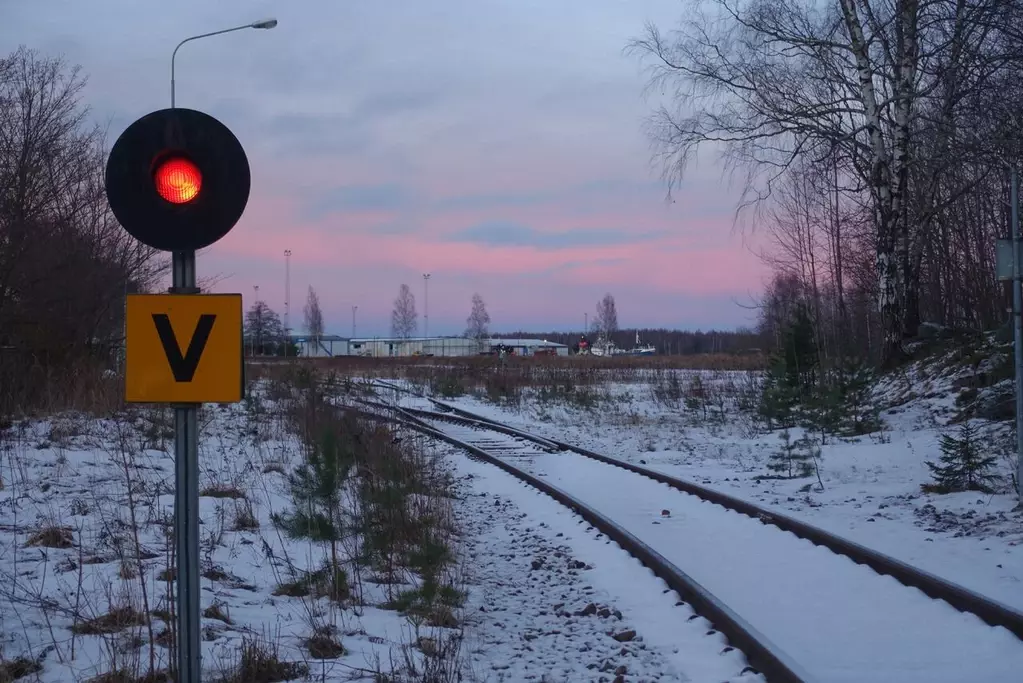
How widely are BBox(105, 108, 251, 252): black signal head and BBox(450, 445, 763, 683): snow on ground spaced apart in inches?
127

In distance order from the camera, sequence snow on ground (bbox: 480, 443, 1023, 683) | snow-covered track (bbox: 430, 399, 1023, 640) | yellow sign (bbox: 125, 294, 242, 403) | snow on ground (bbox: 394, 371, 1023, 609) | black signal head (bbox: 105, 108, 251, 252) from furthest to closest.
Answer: snow on ground (bbox: 394, 371, 1023, 609)
snow-covered track (bbox: 430, 399, 1023, 640)
snow on ground (bbox: 480, 443, 1023, 683)
black signal head (bbox: 105, 108, 251, 252)
yellow sign (bbox: 125, 294, 242, 403)

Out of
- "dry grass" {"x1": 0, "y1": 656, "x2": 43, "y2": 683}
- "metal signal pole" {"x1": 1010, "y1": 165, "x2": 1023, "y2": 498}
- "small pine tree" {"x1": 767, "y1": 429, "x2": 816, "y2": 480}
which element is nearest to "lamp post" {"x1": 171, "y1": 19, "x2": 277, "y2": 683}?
"dry grass" {"x1": 0, "y1": 656, "x2": 43, "y2": 683}

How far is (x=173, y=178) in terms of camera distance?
389 cm

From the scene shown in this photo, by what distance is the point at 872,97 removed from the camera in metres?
20.4

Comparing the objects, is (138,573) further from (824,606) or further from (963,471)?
(963,471)

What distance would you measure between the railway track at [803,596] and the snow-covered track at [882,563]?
11 mm

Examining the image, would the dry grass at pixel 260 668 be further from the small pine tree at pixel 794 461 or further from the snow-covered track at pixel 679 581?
the small pine tree at pixel 794 461

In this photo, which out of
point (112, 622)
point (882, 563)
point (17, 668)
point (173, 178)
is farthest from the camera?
point (882, 563)

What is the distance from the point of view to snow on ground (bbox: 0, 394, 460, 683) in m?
5.43

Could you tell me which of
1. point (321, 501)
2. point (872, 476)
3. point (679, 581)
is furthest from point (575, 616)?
point (872, 476)

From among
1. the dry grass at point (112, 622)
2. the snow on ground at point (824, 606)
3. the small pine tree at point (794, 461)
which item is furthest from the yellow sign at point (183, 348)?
the small pine tree at point (794, 461)

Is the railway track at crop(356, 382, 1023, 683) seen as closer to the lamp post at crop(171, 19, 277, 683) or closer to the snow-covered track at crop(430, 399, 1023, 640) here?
the snow-covered track at crop(430, 399, 1023, 640)

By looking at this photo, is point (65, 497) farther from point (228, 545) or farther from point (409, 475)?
point (409, 475)

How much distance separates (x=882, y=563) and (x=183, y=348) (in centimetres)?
620
